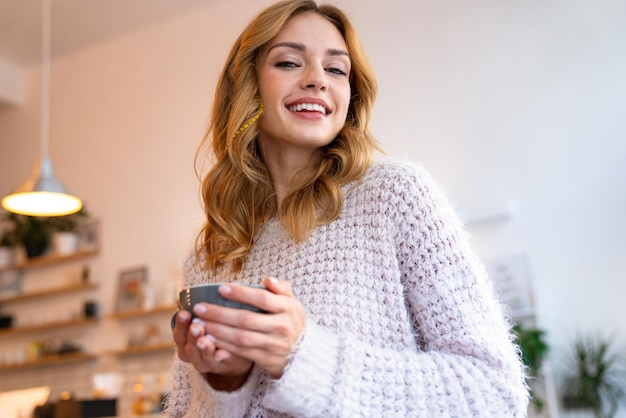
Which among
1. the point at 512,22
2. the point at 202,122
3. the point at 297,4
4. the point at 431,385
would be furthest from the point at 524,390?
the point at 202,122

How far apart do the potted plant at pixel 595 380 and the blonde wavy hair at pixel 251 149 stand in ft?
9.77

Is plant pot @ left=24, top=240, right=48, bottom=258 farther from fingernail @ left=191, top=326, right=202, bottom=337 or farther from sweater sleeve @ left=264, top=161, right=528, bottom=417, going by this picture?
fingernail @ left=191, top=326, right=202, bottom=337

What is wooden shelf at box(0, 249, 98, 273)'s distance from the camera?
224 inches

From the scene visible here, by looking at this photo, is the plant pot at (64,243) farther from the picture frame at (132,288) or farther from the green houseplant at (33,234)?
the picture frame at (132,288)

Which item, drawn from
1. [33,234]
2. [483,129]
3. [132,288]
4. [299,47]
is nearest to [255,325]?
[299,47]

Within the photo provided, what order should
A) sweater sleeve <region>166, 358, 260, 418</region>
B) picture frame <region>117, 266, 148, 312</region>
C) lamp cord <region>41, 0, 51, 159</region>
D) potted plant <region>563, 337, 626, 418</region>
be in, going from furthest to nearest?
lamp cord <region>41, 0, 51, 159</region> → picture frame <region>117, 266, 148, 312</region> → potted plant <region>563, 337, 626, 418</region> → sweater sleeve <region>166, 358, 260, 418</region>

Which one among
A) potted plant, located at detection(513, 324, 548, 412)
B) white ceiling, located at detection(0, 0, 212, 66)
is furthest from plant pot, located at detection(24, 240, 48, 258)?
potted plant, located at detection(513, 324, 548, 412)

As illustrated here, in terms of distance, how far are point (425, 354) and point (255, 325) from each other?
0.28 meters

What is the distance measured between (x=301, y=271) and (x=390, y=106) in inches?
147

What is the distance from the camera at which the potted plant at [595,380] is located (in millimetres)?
3768

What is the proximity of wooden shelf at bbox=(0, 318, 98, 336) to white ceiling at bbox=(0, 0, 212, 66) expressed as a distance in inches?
92.2

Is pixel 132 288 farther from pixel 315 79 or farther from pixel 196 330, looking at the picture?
pixel 196 330

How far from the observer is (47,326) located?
Result: 5.67 meters

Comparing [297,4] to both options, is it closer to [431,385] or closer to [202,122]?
[431,385]
